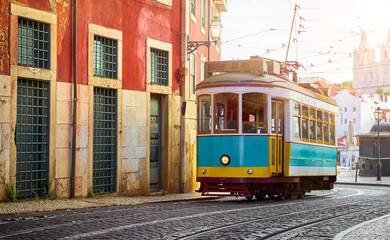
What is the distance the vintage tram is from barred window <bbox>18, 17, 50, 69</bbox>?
4.06 m

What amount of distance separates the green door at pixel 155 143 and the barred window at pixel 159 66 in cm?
57

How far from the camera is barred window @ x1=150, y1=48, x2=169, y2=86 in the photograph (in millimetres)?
20094

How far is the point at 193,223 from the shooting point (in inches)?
411

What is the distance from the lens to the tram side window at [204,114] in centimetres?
1630

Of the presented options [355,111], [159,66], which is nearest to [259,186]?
[159,66]

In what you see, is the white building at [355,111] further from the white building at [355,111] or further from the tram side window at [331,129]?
the tram side window at [331,129]

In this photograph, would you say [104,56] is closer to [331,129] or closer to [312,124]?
[312,124]

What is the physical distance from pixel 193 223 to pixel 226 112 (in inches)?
237

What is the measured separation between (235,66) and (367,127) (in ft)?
376

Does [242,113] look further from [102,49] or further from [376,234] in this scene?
[376,234]

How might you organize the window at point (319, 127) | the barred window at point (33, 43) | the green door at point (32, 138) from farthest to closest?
the window at point (319, 127) < the barred window at point (33, 43) < the green door at point (32, 138)

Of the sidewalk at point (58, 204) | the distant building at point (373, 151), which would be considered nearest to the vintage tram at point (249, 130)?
the sidewalk at point (58, 204)

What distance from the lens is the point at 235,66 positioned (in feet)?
56.3

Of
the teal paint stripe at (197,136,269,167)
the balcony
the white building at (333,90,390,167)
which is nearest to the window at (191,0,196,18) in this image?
the balcony
